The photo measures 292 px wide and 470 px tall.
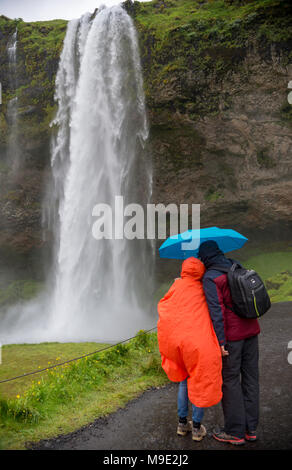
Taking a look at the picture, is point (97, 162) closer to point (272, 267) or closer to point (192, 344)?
point (272, 267)

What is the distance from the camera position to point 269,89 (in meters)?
16.1

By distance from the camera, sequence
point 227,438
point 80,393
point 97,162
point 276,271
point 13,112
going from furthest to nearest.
Answer: 1. point 13,112
2. point 97,162
3. point 276,271
4. point 80,393
5. point 227,438

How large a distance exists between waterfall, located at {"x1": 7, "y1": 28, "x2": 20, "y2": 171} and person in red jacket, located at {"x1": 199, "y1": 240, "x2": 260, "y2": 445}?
19.8 m

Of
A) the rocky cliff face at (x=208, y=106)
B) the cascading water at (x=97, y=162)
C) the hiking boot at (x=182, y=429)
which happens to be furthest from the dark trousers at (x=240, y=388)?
the rocky cliff face at (x=208, y=106)

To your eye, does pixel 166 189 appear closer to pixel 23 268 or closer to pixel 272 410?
pixel 23 268

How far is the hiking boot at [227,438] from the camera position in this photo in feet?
12.3

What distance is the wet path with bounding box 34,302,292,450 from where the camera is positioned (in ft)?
13.0

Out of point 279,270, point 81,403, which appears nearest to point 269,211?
point 279,270

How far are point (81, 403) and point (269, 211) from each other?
48.5 feet

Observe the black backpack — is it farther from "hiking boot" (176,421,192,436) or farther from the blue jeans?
"hiking boot" (176,421,192,436)

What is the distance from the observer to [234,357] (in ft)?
12.3

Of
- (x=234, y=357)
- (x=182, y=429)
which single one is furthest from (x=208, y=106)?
(x=182, y=429)

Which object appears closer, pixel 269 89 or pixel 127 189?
pixel 269 89

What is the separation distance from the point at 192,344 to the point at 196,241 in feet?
3.73
